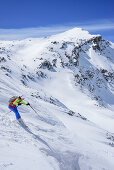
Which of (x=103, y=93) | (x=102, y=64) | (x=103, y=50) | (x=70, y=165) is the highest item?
(x=103, y=50)

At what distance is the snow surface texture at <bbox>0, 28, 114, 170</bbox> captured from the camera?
6.93m

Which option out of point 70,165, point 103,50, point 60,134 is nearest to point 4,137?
point 70,165

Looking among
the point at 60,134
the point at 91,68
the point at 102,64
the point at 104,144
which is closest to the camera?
the point at 60,134

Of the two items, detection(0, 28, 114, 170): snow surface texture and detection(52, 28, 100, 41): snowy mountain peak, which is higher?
detection(52, 28, 100, 41): snowy mountain peak

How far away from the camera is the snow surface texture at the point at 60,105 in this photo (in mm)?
6926

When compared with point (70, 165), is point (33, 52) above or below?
above

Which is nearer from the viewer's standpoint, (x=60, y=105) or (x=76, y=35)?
(x=60, y=105)

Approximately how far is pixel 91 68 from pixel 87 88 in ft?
37.0

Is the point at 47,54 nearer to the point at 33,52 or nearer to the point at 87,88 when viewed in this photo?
the point at 33,52

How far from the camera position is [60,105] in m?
21.8

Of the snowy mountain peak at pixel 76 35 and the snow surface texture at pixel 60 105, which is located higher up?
the snowy mountain peak at pixel 76 35

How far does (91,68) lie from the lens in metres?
50.8

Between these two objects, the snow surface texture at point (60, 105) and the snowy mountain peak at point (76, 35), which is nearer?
the snow surface texture at point (60, 105)

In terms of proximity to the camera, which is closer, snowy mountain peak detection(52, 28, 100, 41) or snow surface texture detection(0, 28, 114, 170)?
snow surface texture detection(0, 28, 114, 170)
